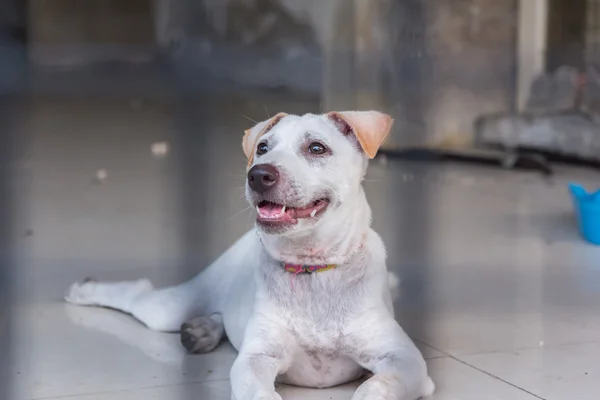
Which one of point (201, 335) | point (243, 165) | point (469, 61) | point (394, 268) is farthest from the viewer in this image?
point (469, 61)

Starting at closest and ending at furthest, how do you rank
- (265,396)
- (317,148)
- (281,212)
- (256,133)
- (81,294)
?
(265,396), (281,212), (317,148), (256,133), (81,294)

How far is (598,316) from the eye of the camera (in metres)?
2.47

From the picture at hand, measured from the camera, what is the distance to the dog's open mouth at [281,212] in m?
1.73

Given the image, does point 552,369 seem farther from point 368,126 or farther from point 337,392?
point 368,126

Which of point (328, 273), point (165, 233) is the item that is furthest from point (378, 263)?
point (165, 233)

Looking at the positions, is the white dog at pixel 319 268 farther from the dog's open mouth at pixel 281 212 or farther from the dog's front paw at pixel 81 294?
the dog's front paw at pixel 81 294

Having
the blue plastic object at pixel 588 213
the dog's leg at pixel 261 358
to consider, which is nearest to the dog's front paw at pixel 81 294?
the dog's leg at pixel 261 358

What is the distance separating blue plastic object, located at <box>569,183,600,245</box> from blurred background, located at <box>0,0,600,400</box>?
11 cm

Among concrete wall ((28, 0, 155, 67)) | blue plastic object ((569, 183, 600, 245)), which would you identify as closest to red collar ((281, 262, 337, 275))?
blue plastic object ((569, 183, 600, 245))

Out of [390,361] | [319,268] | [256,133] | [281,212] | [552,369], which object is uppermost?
[256,133]

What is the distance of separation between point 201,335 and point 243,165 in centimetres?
355

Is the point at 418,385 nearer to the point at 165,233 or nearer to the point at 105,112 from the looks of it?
the point at 165,233

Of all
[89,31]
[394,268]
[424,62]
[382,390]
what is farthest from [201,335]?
[89,31]

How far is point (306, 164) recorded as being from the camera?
1796mm
